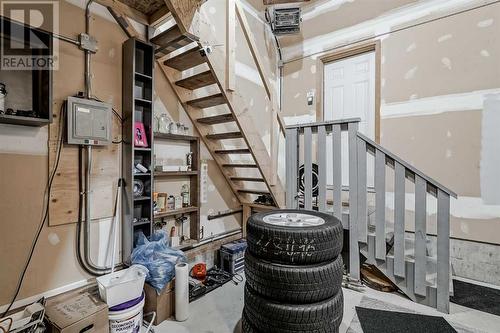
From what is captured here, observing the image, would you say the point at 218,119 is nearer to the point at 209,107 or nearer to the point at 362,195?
the point at 209,107

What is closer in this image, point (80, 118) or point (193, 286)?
point (80, 118)

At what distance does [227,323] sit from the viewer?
2.07 m

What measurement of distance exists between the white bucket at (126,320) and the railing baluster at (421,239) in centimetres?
251

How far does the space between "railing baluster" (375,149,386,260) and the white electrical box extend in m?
2.63

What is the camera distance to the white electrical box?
77.5 inches

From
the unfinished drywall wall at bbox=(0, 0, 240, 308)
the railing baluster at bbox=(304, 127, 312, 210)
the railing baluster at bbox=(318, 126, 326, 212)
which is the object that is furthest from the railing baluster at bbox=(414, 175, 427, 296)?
the unfinished drywall wall at bbox=(0, 0, 240, 308)

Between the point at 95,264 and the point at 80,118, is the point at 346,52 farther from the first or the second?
the point at 95,264

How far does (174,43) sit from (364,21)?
10.2 ft

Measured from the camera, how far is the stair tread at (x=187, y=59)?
2.37 m

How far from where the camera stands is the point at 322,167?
283 cm

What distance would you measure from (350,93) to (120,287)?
13.5ft

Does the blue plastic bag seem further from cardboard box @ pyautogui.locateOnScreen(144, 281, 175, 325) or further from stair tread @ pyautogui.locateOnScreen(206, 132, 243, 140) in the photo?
stair tread @ pyautogui.locateOnScreen(206, 132, 243, 140)

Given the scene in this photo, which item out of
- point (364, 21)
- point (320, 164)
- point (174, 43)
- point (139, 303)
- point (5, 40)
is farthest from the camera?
point (364, 21)

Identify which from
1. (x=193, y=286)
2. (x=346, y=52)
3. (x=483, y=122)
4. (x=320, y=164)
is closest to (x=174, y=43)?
(x=320, y=164)
